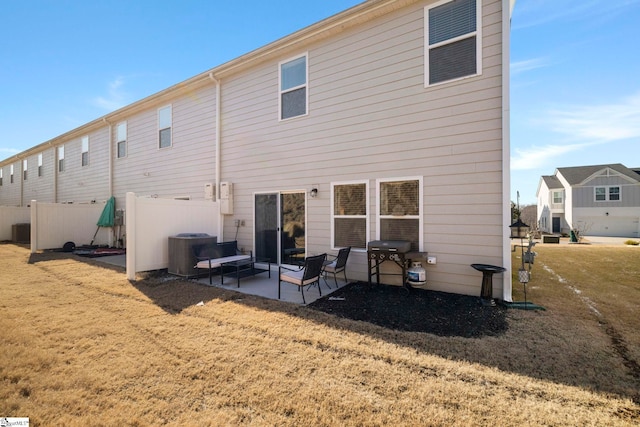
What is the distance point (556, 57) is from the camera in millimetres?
6836

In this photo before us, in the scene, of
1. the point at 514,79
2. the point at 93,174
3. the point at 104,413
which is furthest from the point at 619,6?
the point at 93,174

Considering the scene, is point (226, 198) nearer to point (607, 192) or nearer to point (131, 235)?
point (131, 235)

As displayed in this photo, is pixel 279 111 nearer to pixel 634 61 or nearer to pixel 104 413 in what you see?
pixel 104 413

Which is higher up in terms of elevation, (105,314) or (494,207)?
(494,207)

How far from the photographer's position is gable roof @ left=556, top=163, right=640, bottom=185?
77.0 ft

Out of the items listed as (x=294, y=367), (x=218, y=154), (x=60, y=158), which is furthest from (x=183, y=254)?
(x=60, y=158)

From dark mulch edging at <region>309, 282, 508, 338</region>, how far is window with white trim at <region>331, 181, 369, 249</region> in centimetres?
113

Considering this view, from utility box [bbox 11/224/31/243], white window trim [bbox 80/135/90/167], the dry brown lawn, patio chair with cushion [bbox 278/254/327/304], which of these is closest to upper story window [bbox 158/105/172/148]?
white window trim [bbox 80/135/90/167]

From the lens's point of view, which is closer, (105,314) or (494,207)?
(105,314)

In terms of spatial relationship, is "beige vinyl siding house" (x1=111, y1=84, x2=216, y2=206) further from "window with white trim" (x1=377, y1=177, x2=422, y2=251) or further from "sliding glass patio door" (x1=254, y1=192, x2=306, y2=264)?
"window with white trim" (x1=377, y1=177, x2=422, y2=251)

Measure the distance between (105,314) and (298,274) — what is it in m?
3.00

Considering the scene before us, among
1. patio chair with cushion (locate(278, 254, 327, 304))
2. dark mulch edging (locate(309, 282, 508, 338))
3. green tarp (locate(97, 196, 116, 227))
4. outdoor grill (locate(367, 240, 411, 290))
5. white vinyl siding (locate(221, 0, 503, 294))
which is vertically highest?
white vinyl siding (locate(221, 0, 503, 294))

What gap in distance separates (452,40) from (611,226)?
2938cm

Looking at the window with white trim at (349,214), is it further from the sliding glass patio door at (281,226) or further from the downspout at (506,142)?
the downspout at (506,142)
